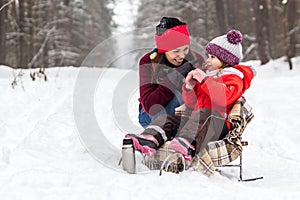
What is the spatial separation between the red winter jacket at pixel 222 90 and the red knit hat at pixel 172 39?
0.46 metres

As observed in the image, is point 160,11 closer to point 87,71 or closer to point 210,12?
point 210,12

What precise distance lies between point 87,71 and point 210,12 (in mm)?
14995

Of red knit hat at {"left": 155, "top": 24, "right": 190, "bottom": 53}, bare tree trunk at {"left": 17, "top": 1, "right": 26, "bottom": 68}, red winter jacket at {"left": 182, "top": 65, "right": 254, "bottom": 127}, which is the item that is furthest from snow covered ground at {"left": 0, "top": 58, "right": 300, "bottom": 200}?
bare tree trunk at {"left": 17, "top": 1, "right": 26, "bottom": 68}

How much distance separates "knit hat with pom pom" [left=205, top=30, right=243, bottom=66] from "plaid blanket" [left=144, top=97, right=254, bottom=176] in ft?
1.09

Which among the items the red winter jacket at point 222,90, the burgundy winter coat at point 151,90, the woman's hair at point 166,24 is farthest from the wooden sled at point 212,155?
the woman's hair at point 166,24

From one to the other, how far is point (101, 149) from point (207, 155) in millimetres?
1263

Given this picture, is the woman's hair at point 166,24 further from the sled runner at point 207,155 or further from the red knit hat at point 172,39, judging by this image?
the sled runner at point 207,155

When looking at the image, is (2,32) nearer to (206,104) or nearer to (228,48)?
(228,48)

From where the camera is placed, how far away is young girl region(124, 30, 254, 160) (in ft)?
10.1

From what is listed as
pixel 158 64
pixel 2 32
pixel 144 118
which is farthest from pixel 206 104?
pixel 2 32

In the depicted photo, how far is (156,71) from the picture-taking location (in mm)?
3561

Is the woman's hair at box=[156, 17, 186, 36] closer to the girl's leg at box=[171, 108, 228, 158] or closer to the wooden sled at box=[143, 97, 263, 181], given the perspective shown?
the wooden sled at box=[143, 97, 263, 181]

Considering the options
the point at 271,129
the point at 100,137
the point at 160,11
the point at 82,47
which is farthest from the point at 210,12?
the point at 100,137

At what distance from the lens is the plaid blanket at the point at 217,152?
10.0ft
